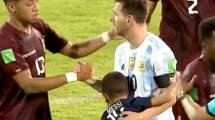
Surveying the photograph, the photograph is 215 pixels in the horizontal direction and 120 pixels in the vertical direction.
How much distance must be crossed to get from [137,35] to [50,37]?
1127mm

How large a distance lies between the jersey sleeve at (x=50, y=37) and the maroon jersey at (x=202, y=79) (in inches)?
56.9

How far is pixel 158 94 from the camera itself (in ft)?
21.6

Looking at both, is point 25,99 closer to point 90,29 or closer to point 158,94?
point 158,94

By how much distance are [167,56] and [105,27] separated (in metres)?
9.03

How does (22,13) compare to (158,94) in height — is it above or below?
above

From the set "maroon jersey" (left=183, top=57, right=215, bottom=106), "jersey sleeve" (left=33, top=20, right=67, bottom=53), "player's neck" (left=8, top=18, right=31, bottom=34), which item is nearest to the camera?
"maroon jersey" (left=183, top=57, right=215, bottom=106)

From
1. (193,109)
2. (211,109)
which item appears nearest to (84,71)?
(193,109)

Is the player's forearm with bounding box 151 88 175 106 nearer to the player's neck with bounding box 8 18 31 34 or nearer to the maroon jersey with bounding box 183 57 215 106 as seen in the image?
the maroon jersey with bounding box 183 57 215 106

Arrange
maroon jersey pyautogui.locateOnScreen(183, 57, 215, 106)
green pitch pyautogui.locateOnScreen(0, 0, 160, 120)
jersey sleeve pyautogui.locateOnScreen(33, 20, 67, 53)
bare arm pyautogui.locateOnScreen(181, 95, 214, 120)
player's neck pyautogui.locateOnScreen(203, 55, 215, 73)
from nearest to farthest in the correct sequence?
bare arm pyautogui.locateOnScreen(181, 95, 214, 120) < player's neck pyautogui.locateOnScreen(203, 55, 215, 73) < maroon jersey pyautogui.locateOnScreen(183, 57, 215, 106) < jersey sleeve pyautogui.locateOnScreen(33, 20, 67, 53) < green pitch pyautogui.locateOnScreen(0, 0, 160, 120)

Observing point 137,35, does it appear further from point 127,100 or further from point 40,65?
point 40,65

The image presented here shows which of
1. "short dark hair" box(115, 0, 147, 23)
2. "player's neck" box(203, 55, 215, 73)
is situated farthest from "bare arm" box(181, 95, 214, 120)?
"short dark hair" box(115, 0, 147, 23)

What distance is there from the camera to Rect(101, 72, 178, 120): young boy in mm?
6352

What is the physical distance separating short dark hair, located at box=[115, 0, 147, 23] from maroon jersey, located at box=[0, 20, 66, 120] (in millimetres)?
849

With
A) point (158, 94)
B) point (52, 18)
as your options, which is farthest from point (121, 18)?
point (52, 18)
